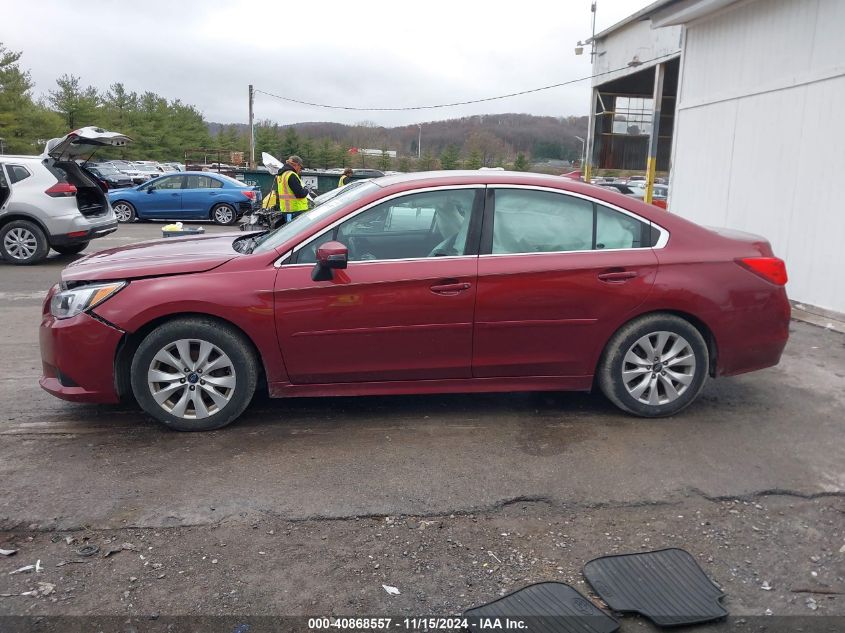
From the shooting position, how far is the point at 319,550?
10.6 ft

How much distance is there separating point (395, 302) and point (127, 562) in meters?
2.07

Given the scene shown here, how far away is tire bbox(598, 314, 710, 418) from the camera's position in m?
4.70

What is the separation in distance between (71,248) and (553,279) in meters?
10.8

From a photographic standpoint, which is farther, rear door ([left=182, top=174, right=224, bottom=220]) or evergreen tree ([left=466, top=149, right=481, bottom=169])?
evergreen tree ([left=466, top=149, right=481, bottom=169])

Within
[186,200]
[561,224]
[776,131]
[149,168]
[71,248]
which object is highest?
[776,131]

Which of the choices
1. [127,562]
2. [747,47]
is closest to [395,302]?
[127,562]

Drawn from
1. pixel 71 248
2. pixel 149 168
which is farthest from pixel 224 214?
pixel 149 168

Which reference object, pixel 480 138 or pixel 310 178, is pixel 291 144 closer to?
pixel 480 138

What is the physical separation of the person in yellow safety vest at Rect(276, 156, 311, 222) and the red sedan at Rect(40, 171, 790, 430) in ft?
25.3

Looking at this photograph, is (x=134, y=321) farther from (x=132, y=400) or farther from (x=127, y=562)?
(x=127, y=562)

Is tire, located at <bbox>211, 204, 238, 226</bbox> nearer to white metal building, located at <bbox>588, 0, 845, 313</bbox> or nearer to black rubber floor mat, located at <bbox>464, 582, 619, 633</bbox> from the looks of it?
white metal building, located at <bbox>588, 0, 845, 313</bbox>

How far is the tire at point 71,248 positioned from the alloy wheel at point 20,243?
14.7 inches

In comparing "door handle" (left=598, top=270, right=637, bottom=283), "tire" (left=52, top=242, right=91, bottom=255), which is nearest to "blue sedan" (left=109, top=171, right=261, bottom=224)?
"tire" (left=52, top=242, right=91, bottom=255)

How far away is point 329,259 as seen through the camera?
14.1ft
